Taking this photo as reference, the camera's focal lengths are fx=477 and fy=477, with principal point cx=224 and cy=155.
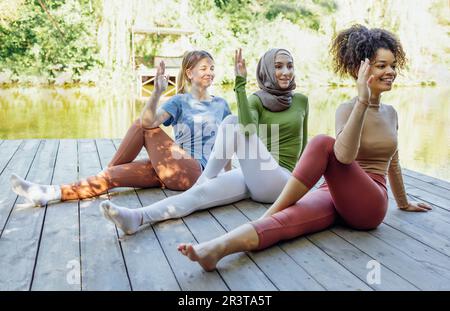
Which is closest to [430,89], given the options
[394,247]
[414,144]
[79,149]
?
[414,144]

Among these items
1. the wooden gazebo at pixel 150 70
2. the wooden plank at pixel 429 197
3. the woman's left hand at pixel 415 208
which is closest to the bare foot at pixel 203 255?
the woman's left hand at pixel 415 208

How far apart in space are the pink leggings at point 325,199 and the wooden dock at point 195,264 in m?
0.07

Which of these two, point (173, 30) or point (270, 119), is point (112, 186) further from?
point (173, 30)

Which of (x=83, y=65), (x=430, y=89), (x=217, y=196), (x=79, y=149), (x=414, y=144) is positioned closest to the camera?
(x=217, y=196)

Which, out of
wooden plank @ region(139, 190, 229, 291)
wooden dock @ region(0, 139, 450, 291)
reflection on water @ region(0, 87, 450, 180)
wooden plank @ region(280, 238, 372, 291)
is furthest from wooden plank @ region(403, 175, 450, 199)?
reflection on water @ region(0, 87, 450, 180)

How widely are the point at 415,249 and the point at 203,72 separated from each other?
130 centimetres

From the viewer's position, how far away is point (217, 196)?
2178 mm

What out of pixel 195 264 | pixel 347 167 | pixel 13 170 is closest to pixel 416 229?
pixel 347 167

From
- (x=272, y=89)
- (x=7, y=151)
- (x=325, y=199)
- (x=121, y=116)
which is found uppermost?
(x=272, y=89)

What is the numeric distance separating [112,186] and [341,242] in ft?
3.99

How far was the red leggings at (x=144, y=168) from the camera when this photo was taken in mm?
2385

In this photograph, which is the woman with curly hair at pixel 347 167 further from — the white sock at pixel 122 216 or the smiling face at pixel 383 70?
the white sock at pixel 122 216

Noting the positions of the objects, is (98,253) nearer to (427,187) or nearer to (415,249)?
(415,249)

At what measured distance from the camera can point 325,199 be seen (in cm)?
185
